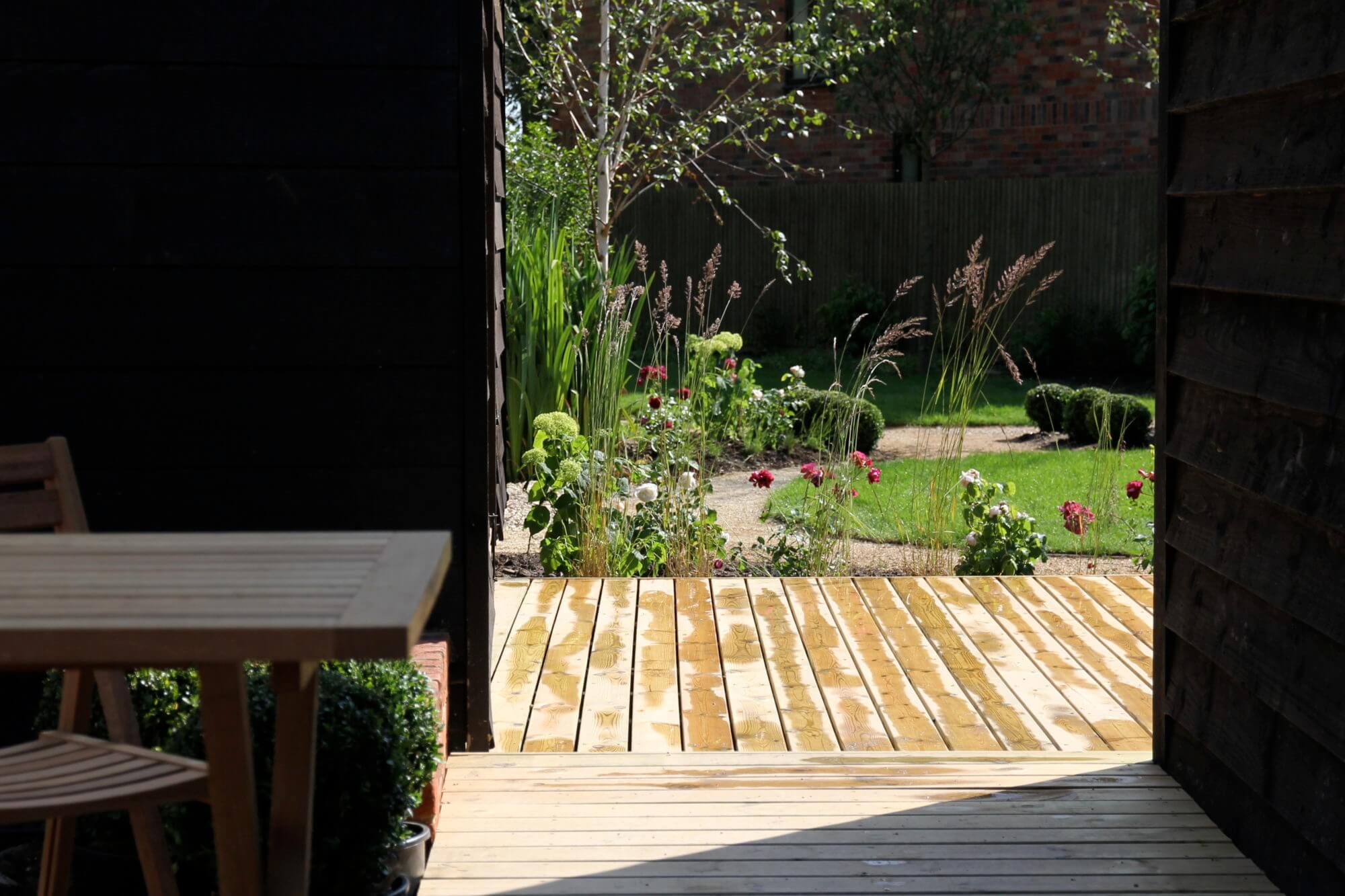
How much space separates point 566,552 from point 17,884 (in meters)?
2.70

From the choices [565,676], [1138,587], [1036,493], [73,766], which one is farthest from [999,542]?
[73,766]

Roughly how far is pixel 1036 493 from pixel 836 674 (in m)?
3.53

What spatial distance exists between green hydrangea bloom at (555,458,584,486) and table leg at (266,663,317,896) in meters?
3.29

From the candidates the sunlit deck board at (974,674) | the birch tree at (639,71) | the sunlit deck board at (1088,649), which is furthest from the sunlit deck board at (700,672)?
the birch tree at (639,71)

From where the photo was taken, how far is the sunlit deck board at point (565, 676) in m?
3.15

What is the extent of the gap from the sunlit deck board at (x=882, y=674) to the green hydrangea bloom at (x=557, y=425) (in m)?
1.15

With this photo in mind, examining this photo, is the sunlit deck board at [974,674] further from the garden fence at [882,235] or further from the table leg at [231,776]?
the garden fence at [882,235]

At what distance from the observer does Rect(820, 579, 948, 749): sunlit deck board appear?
10.4 ft

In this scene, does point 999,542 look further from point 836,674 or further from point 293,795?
point 293,795

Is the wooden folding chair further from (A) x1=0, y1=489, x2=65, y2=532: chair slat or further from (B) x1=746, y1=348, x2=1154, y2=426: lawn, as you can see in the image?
(B) x1=746, y1=348, x2=1154, y2=426: lawn

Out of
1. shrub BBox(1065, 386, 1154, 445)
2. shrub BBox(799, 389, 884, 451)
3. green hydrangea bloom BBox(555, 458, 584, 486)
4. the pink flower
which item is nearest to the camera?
green hydrangea bloom BBox(555, 458, 584, 486)

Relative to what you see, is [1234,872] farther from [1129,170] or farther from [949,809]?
[1129,170]

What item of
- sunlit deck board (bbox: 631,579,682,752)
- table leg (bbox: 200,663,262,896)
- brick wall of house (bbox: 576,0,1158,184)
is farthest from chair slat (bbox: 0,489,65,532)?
brick wall of house (bbox: 576,0,1158,184)

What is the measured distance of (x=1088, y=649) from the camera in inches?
153
